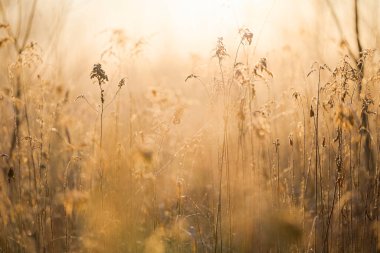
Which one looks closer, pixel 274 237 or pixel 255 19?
pixel 274 237

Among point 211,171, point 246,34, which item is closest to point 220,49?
point 246,34

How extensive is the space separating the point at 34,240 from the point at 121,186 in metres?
0.66

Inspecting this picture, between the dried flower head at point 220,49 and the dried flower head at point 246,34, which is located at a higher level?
the dried flower head at point 246,34

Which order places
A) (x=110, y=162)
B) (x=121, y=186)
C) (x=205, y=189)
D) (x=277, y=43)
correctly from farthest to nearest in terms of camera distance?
1. (x=277, y=43)
2. (x=205, y=189)
3. (x=110, y=162)
4. (x=121, y=186)

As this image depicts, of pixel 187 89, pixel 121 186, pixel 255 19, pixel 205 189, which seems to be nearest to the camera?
pixel 121 186

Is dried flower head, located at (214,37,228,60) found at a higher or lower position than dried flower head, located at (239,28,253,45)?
lower

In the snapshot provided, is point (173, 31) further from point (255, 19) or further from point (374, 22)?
point (374, 22)

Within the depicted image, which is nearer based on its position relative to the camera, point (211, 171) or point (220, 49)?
point (220, 49)

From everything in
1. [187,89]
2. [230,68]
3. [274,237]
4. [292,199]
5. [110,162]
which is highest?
Answer: [187,89]

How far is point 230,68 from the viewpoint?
271cm

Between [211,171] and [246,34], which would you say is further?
[211,171]

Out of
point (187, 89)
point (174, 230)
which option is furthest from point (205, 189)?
point (187, 89)

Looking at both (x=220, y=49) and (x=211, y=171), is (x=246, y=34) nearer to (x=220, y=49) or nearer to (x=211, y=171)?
(x=220, y=49)

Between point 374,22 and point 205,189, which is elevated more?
point 374,22
